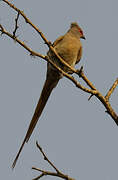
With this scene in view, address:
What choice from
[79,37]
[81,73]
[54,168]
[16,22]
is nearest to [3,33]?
[16,22]

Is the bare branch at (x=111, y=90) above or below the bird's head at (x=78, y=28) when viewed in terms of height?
below

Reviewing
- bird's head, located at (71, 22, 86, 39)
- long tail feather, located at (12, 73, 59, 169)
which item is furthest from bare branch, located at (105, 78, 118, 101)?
bird's head, located at (71, 22, 86, 39)

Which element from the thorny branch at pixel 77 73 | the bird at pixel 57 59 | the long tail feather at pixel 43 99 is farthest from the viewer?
the bird at pixel 57 59

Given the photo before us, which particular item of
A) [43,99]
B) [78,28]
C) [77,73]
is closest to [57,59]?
[43,99]

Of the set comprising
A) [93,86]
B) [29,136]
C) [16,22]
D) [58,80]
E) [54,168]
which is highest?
[16,22]

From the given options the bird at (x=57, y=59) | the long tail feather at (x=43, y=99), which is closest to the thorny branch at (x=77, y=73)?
the bird at (x=57, y=59)

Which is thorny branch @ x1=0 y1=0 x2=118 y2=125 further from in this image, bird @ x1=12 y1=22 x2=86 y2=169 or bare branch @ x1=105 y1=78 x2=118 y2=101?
bird @ x1=12 y1=22 x2=86 y2=169

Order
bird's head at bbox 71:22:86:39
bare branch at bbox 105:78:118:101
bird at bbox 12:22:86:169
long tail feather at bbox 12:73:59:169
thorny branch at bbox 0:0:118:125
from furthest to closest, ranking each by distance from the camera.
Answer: bird's head at bbox 71:22:86:39 → bird at bbox 12:22:86:169 → long tail feather at bbox 12:73:59:169 → bare branch at bbox 105:78:118:101 → thorny branch at bbox 0:0:118:125

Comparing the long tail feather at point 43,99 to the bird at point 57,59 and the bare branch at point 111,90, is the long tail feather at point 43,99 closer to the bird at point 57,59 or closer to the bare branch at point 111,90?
the bird at point 57,59

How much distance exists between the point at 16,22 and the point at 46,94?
1783 millimetres

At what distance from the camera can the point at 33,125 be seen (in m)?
4.89

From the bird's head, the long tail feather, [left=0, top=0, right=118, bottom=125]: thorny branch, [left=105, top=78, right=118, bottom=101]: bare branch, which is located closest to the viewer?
[left=0, top=0, right=118, bottom=125]: thorny branch

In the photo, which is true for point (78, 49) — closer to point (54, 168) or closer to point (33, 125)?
point (33, 125)

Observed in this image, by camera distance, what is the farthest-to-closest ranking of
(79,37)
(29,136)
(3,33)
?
(79,37), (29,136), (3,33)
